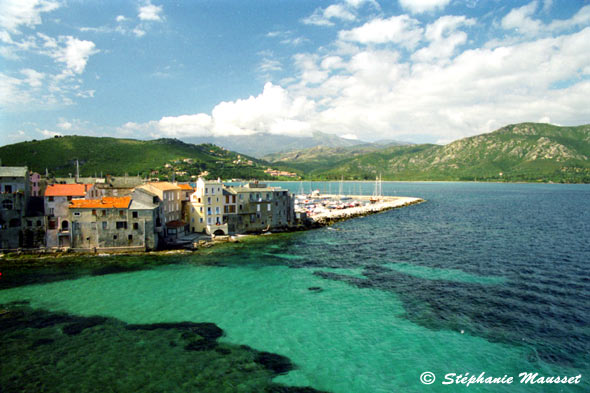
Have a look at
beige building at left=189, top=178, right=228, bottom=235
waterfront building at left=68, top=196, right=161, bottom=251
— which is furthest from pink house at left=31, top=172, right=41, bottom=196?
beige building at left=189, top=178, right=228, bottom=235

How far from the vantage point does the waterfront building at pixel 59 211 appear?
54.8 metres

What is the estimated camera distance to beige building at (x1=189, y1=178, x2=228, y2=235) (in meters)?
65.9

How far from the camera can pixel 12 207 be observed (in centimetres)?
5328

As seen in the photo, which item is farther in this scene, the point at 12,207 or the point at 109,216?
the point at 12,207

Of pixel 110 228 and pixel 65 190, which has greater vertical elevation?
pixel 65 190

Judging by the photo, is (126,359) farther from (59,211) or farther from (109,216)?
(59,211)

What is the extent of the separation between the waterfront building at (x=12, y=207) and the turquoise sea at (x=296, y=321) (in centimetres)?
1224

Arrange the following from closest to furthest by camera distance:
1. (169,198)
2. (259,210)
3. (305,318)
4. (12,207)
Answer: (305,318)
(12,207)
(169,198)
(259,210)

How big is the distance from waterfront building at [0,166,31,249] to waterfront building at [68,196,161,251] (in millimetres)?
8809

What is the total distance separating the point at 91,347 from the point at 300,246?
4044 cm

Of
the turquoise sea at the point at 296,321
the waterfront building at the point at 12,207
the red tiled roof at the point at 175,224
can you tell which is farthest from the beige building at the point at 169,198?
the waterfront building at the point at 12,207

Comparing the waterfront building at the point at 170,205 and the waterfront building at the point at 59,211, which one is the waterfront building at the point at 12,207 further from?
the waterfront building at the point at 170,205

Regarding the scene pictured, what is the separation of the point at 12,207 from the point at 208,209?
32.0 metres

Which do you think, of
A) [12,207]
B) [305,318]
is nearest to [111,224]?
[12,207]
